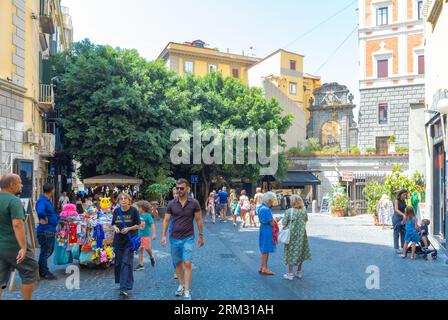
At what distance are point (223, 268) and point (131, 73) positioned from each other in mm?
18883

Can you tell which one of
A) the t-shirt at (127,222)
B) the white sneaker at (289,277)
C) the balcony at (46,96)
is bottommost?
the white sneaker at (289,277)

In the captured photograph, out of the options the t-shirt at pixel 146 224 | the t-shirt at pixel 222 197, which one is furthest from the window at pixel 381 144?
the t-shirt at pixel 146 224

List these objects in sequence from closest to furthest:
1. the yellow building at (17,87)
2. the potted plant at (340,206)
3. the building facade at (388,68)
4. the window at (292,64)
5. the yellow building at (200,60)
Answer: the yellow building at (17,87)
the potted plant at (340,206)
the building facade at (388,68)
the yellow building at (200,60)
the window at (292,64)

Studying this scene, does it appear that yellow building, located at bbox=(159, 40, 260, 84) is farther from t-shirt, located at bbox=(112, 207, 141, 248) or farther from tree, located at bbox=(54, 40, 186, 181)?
t-shirt, located at bbox=(112, 207, 141, 248)

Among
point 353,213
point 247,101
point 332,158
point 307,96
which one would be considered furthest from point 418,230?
point 307,96

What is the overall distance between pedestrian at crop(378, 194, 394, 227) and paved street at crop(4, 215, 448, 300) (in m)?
5.93

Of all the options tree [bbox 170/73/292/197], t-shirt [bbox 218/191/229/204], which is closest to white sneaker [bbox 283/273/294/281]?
t-shirt [bbox 218/191/229/204]

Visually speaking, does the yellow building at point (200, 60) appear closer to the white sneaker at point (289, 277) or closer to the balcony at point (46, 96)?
the balcony at point (46, 96)

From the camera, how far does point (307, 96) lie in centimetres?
5162

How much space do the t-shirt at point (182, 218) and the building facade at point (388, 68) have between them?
108 feet

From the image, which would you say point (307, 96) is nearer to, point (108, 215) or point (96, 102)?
point (96, 102)

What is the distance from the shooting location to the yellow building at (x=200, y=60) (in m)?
48.8

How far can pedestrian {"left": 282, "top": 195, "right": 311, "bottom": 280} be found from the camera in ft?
29.4

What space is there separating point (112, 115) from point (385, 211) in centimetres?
1425
